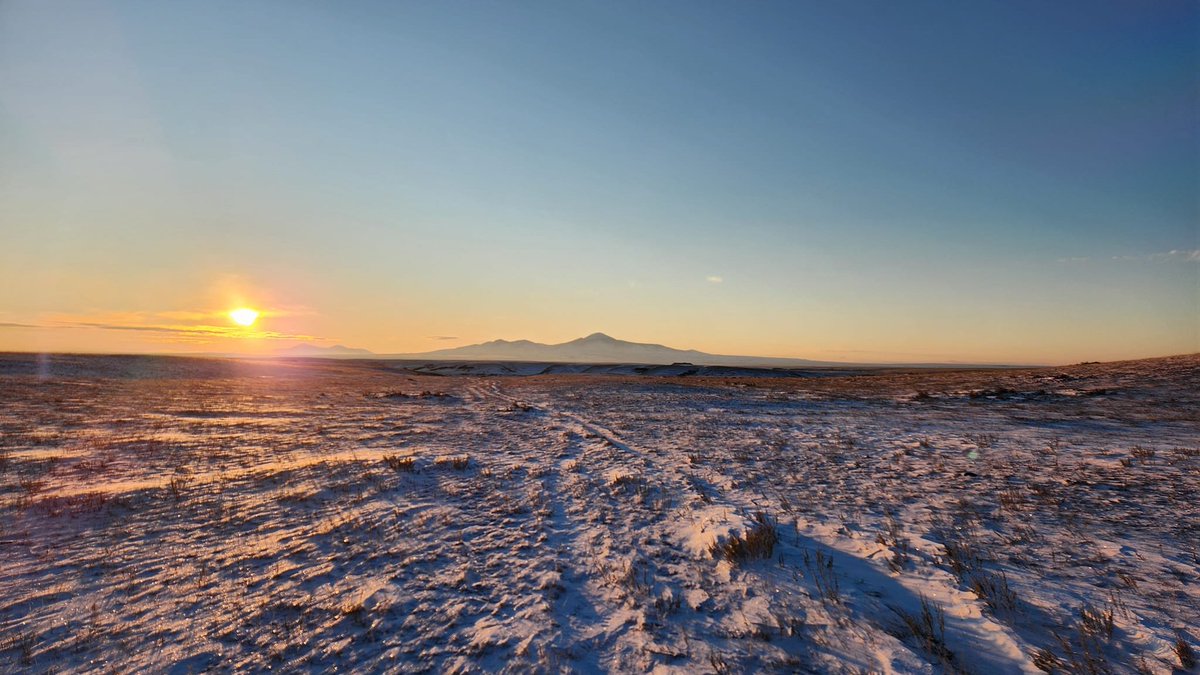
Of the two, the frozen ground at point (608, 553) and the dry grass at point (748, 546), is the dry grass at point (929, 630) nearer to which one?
the frozen ground at point (608, 553)

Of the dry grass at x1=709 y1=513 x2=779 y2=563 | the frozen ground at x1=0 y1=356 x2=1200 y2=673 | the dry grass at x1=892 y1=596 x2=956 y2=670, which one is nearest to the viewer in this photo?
the dry grass at x1=892 y1=596 x2=956 y2=670

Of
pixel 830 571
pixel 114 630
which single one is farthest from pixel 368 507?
pixel 830 571

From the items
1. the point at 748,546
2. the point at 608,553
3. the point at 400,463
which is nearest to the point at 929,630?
the point at 748,546

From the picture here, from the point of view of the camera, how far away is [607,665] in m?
4.05

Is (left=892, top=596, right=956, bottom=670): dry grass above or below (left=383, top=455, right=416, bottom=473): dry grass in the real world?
above

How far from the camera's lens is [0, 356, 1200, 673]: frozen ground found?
4.14 m

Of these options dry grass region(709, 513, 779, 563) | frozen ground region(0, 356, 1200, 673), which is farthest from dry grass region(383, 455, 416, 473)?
dry grass region(709, 513, 779, 563)

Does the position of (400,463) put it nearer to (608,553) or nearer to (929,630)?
(608,553)

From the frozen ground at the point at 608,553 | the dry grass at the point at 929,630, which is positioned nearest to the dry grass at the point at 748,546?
the frozen ground at the point at 608,553

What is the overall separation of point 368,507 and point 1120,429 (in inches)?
773

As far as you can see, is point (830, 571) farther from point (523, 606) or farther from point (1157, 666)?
point (523, 606)

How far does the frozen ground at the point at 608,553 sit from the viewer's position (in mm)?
4145

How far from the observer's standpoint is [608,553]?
6.33 metres

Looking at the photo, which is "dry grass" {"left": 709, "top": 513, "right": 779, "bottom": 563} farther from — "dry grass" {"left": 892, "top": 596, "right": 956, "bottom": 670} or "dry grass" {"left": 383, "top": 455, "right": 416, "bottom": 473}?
"dry grass" {"left": 383, "top": 455, "right": 416, "bottom": 473}
